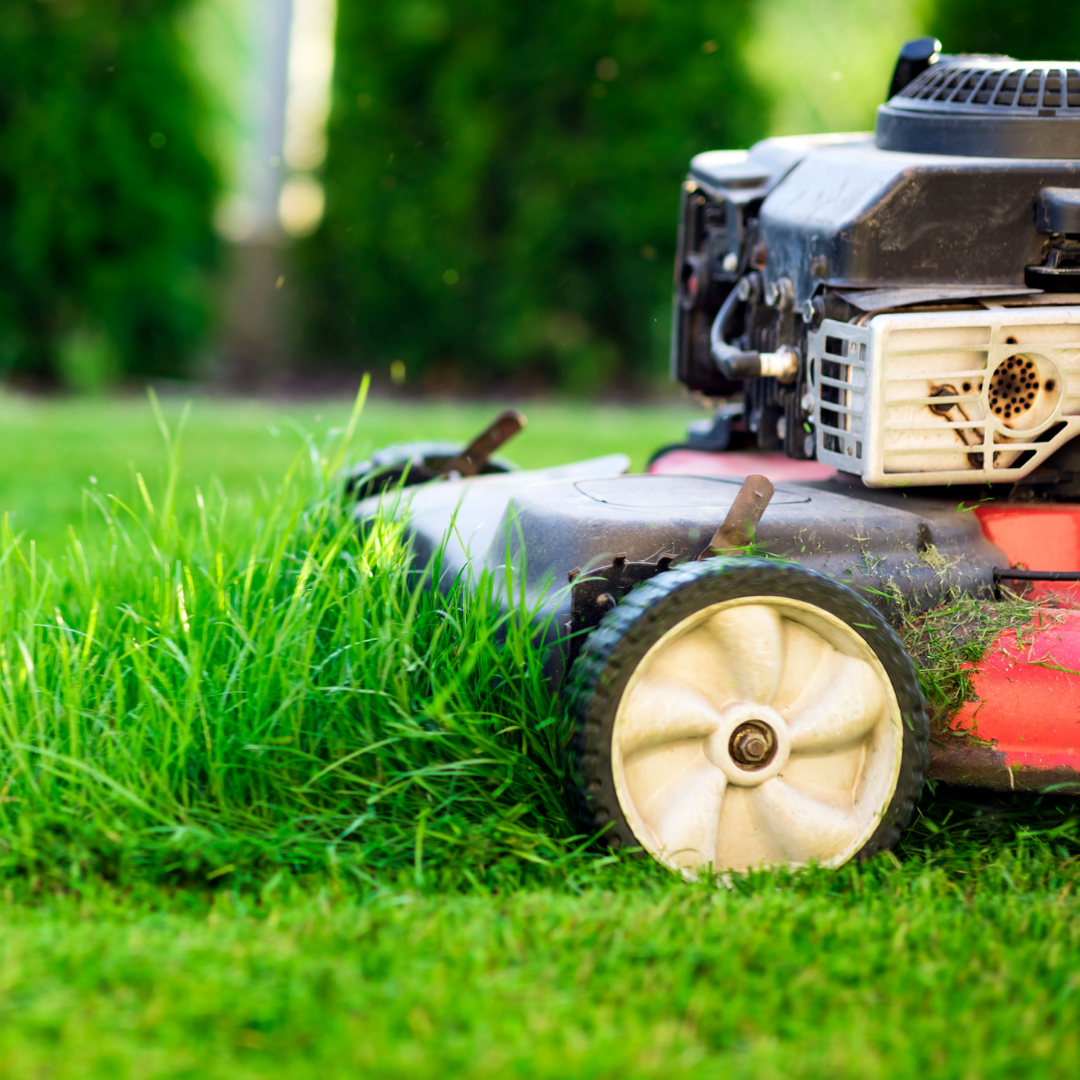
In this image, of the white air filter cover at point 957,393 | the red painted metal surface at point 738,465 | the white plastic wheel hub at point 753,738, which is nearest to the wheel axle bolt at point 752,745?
the white plastic wheel hub at point 753,738

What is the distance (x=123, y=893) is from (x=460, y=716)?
1.75ft

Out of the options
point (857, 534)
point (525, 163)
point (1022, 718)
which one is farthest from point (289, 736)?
point (525, 163)

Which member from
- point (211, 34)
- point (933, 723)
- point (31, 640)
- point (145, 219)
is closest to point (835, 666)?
point (933, 723)

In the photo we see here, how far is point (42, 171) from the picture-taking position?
7.46 m

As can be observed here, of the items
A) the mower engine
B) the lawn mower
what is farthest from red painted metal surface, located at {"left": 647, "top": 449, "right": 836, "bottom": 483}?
the mower engine

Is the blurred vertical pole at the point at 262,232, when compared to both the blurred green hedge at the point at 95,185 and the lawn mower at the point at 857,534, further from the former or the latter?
the lawn mower at the point at 857,534

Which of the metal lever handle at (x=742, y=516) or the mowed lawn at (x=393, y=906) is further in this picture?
the metal lever handle at (x=742, y=516)

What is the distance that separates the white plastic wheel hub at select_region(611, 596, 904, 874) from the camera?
194 cm

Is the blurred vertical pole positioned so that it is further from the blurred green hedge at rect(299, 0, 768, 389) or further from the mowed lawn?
the mowed lawn

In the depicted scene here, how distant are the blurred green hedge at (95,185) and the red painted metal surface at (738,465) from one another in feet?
17.6

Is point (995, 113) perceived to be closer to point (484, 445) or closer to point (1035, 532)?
point (1035, 532)

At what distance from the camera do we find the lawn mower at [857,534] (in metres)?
1.95

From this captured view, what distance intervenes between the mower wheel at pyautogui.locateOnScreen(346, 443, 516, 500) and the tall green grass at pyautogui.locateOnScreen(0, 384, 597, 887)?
0.68 m

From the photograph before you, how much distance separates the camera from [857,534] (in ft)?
7.23
